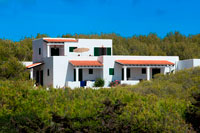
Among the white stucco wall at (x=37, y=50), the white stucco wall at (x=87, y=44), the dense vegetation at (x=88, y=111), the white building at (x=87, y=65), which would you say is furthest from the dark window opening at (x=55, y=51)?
the dense vegetation at (x=88, y=111)

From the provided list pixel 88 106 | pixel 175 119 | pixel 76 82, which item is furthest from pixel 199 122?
pixel 76 82

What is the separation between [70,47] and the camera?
1529 inches

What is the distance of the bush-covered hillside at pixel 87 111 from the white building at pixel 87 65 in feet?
77.6

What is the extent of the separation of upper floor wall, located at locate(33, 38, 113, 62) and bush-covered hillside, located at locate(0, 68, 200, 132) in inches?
1089

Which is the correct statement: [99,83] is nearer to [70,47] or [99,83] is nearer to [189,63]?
[70,47]

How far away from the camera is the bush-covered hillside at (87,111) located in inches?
355

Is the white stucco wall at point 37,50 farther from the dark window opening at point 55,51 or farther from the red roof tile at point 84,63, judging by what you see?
the red roof tile at point 84,63

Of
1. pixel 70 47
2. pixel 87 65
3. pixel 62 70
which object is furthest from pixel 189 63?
pixel 62 70

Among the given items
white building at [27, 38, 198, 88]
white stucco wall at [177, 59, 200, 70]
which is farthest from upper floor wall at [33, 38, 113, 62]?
white stucco wall at [177, 59, 200, 70]

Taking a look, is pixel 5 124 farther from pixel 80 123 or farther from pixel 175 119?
pixel 175 119

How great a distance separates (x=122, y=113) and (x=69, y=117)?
1.47 metres

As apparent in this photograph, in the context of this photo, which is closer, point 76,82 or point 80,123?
point 80,123

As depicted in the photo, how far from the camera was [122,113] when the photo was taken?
977 centimetres

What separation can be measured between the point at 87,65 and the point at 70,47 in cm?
439
